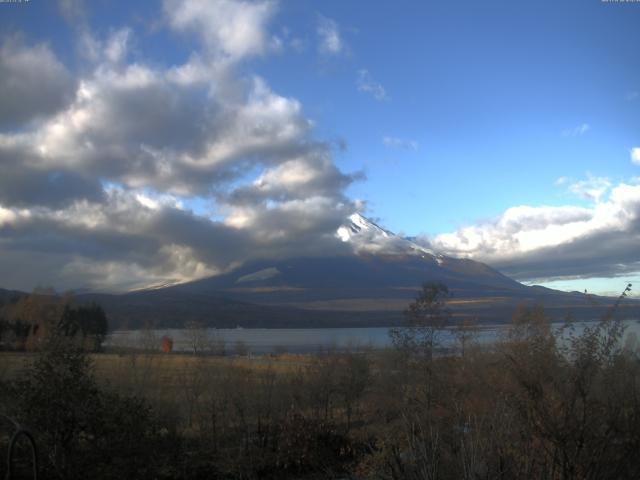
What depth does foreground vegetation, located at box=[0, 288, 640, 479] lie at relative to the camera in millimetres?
6543

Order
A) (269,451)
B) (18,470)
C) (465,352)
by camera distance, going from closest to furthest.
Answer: (18,470), (269,451), (465,352)

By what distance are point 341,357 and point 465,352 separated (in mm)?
6185

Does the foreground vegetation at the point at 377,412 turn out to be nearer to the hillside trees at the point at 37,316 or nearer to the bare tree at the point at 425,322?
the bare tree at the point at 425,322

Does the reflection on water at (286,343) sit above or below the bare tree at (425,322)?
below

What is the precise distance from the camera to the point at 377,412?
23.8m

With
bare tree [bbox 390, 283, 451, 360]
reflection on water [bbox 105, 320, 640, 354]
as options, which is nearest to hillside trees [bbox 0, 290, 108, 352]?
reflection on water [bbox 105, 320, 640, 354]

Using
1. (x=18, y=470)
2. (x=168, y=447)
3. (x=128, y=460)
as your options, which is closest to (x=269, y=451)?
(x=168, y=447)

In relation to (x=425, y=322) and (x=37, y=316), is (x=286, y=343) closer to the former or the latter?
(x=37, y=316)

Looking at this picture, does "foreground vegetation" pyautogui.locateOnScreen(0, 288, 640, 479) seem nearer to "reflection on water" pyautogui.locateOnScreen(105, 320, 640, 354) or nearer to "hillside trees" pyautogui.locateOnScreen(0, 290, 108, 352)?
"reflection on water" pyautogui.locateOnScreen(105, 320, 640, 354)

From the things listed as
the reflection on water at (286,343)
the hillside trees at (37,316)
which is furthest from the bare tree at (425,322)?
the hillside trees at (37,316)

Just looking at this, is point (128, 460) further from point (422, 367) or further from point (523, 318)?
point (523, 318)

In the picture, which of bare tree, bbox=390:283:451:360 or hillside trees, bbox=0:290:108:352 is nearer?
bare tree, bbox=390:283:451:360

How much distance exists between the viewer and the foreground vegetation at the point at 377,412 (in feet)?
21.5

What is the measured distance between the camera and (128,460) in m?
13.6
